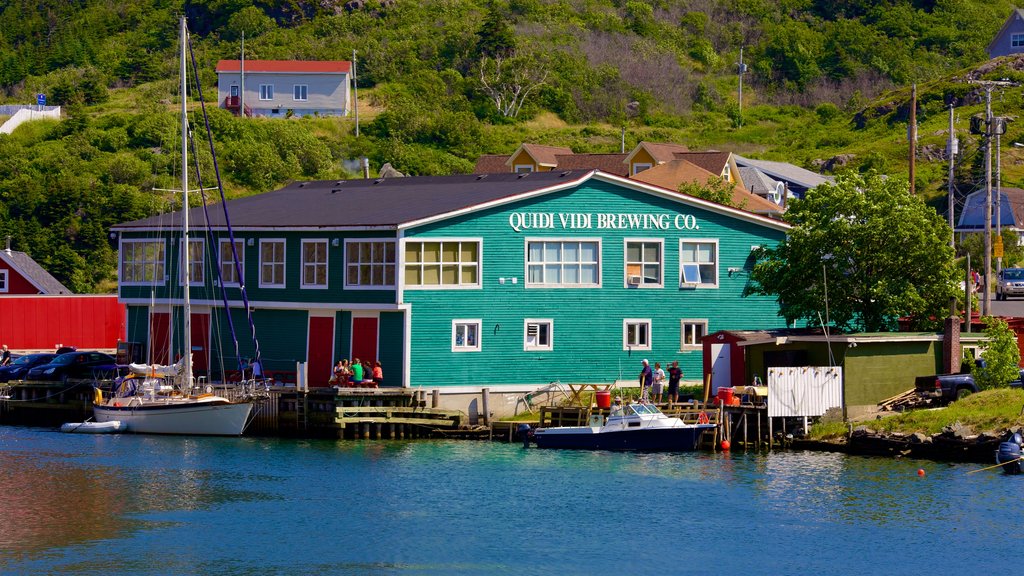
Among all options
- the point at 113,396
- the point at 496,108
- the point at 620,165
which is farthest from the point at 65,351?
the point at 496,108

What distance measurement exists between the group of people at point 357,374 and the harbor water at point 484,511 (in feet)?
7.94

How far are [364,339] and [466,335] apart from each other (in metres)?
3.65

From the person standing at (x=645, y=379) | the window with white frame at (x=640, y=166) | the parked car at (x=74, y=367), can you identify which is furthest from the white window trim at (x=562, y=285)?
the window with white frame at (x=640, y=166)

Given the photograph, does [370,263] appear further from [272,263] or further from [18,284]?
[18,284]

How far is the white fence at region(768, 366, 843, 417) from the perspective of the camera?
49281mm

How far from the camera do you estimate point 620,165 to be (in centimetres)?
10150

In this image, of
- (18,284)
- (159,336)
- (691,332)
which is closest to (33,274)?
(18,284)

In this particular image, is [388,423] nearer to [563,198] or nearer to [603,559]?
[563,198]

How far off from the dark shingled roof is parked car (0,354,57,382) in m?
6.68

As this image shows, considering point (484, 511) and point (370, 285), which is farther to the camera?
point (370, 285)

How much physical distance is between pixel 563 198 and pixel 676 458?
479 inches

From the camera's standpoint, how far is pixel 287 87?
428 feet

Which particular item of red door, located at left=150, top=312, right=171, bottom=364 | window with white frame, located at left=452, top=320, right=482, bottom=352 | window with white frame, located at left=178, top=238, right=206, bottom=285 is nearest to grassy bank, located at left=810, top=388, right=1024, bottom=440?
window with white frame, located at left=452, top=320, right=482, bottom=352

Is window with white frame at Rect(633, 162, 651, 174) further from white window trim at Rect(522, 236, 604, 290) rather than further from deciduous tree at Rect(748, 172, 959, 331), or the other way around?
deciduous tree at Rect(748, 172, 959, 331)
